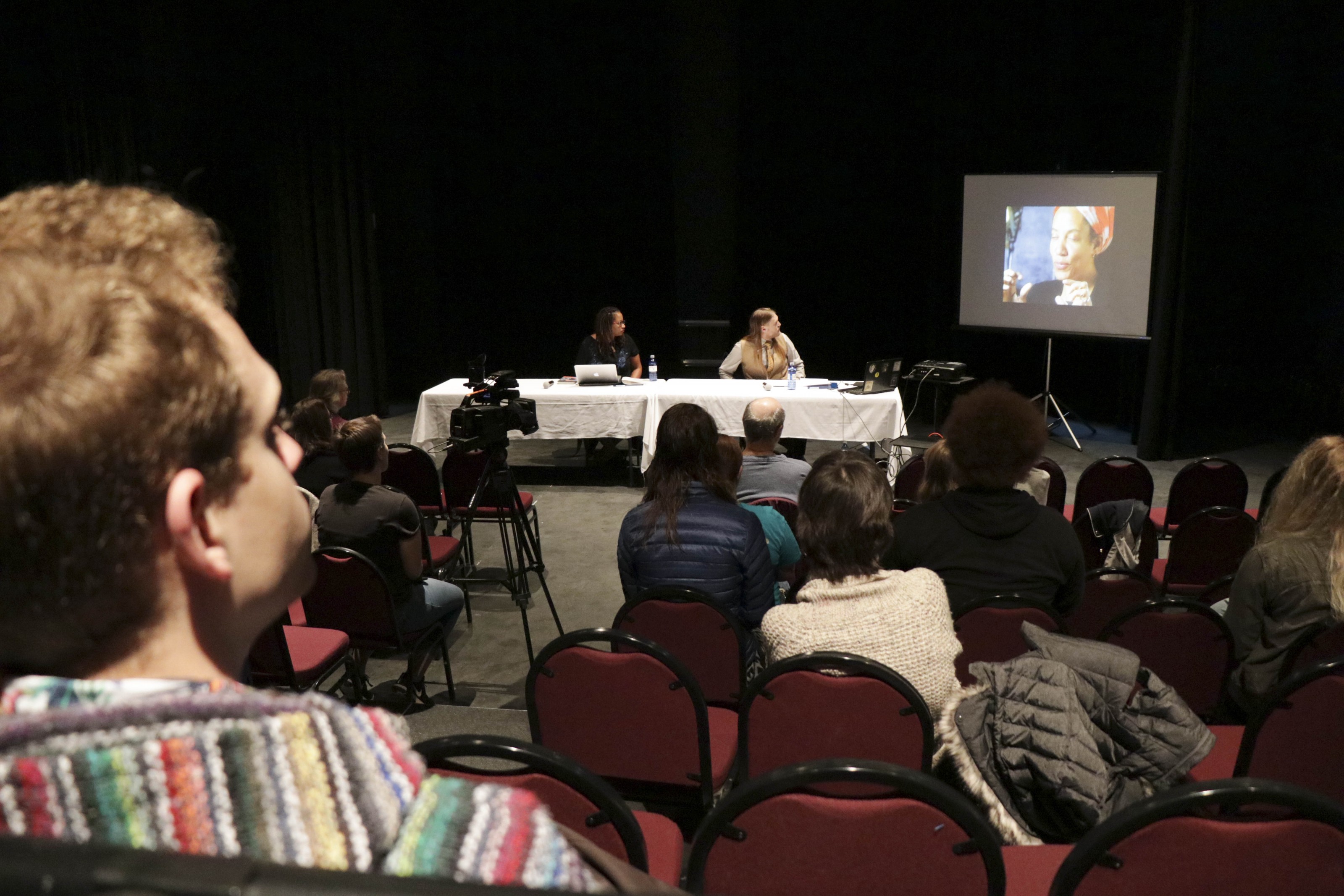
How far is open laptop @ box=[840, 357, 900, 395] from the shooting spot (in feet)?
22.3

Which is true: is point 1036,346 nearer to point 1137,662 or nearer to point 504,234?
point 504,234

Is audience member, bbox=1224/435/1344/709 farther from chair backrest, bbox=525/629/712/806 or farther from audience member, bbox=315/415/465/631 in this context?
audience member, bbox=315/415/465/631

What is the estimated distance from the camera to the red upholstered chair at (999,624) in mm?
2486

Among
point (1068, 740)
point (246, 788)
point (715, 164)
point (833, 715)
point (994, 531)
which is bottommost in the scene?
point (833, 715)

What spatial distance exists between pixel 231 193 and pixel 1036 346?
785cm

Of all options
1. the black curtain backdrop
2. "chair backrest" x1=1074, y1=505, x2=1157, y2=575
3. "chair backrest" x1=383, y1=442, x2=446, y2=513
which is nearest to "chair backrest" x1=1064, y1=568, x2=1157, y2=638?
"chair backrest" x1=1074, y1=505, x2=1157, y2=575

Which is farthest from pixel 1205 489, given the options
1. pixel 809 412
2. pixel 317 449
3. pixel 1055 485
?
pixel 317 449

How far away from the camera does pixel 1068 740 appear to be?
68.8 inches

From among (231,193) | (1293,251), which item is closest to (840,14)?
(1293,251)

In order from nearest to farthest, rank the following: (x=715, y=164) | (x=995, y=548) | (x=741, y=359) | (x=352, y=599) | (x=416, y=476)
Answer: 1. (x=995, y=548)
2. (x=352, y=599)
3. (x=416, y=476)
4. (x=741, y=359)
5. (x=715, y=164)

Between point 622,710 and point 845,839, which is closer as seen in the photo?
point 845,839

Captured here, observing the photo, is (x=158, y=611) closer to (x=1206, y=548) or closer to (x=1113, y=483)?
(x=1206, y=548)

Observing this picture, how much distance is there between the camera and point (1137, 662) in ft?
5.94

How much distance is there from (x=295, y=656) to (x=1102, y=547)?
3156 millimetres
